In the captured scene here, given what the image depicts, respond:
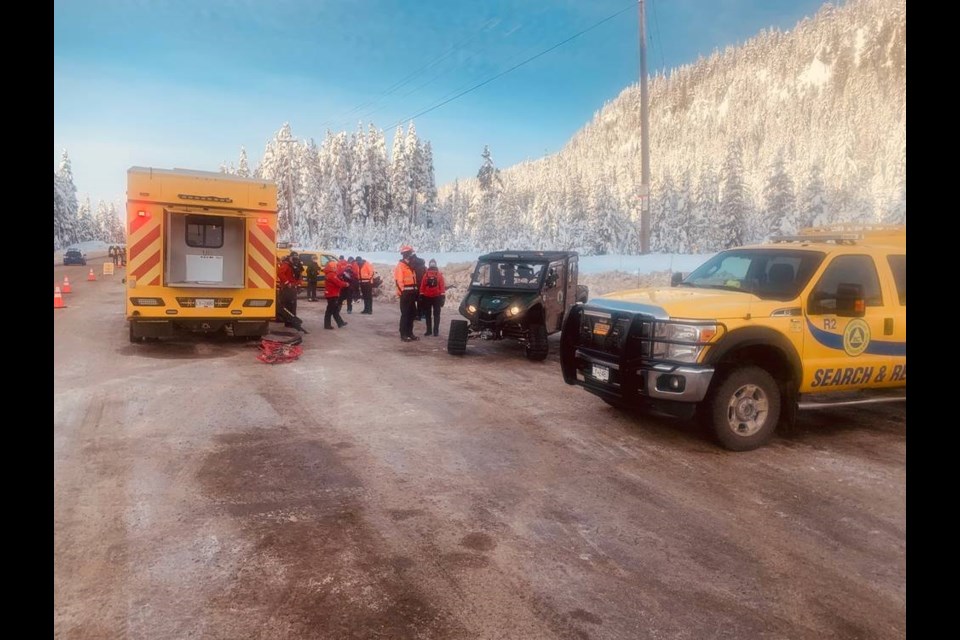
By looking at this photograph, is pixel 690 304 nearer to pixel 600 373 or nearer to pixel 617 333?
pixel 617 333

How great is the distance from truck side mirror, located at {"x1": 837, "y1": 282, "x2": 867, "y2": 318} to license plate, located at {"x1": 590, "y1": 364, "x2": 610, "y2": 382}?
7.80ft

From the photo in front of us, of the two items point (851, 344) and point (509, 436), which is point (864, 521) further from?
point (509, 436)

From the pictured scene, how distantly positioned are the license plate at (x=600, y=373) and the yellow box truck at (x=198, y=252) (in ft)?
25.0

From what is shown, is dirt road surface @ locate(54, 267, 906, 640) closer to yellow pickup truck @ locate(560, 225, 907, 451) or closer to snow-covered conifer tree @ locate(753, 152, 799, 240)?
yellow pickup truck @ locate(560, 225, 907, 451)

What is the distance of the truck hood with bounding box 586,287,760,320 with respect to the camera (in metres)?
5.95

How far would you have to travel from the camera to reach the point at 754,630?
3051 mm

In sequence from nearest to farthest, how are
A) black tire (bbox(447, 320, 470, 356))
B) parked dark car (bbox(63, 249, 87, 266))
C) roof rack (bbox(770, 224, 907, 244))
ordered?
1. roof rack (bbox(770, 224, 907, 244))
2. black tire (bbox(447, 320, 470, 356))
3. parked dark car (bbox(63, 249, 87, 266))

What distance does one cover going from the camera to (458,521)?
4.30 meters

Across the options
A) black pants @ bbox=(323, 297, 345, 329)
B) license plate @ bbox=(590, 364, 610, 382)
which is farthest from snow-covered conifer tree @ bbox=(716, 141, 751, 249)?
license plate @ bbox=(590, 364, 610, 382)

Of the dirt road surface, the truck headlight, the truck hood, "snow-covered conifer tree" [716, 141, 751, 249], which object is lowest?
the dirt road surface

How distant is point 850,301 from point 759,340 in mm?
999

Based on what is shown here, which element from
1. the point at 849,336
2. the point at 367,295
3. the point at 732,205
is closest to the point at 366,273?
the point at 367,295

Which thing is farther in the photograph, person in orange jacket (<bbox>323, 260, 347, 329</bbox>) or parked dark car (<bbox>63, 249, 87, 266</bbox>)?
parked dark car (<bbox>63, 249, 87, 266</bbox>)
